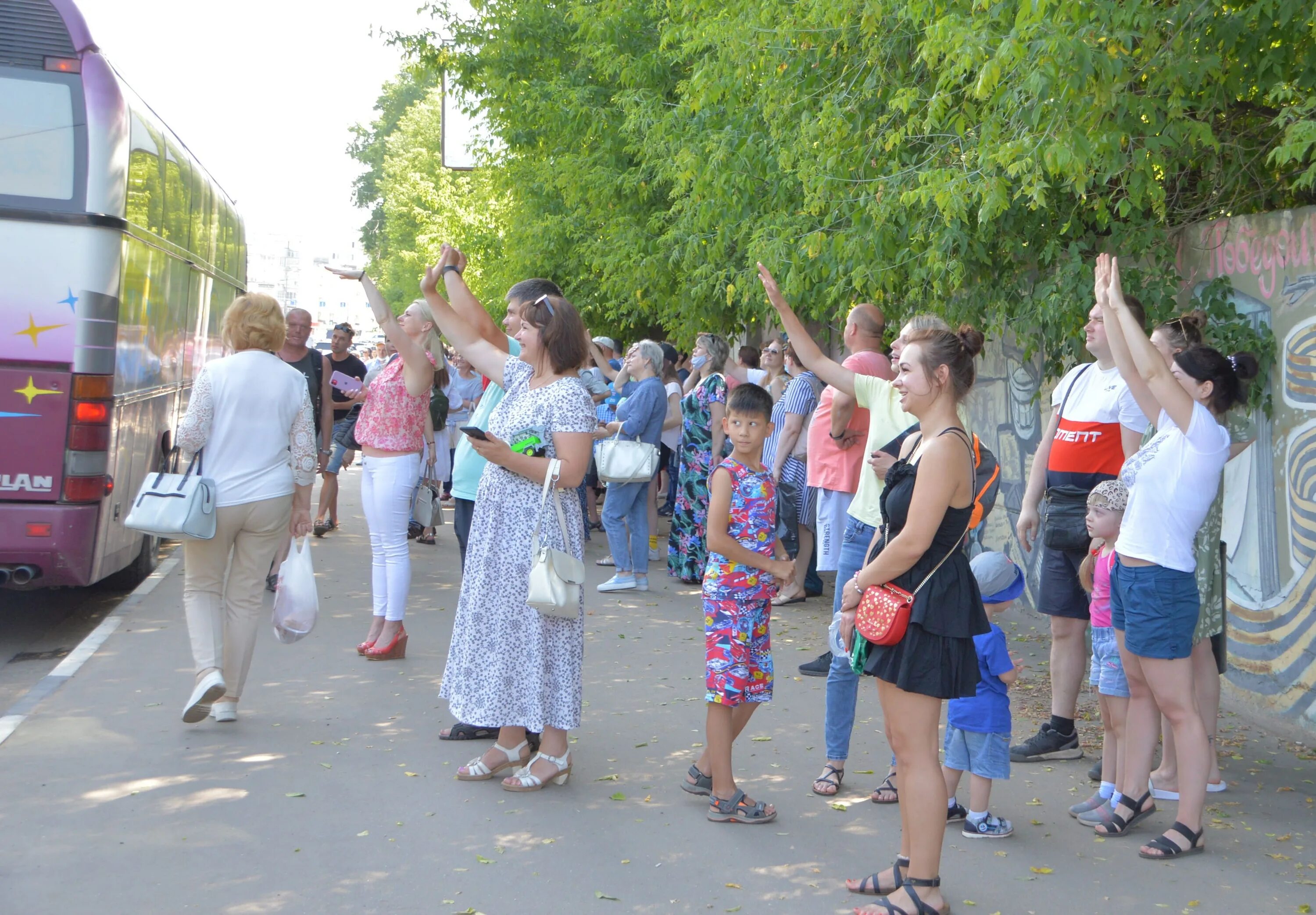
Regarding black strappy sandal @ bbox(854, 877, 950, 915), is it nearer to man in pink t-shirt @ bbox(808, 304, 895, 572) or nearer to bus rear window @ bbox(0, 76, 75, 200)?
man in pink t-shirt @ bbox(808, 304, 895, 572)

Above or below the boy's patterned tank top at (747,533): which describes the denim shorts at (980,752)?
below

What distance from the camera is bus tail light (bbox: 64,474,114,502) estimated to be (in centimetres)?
725

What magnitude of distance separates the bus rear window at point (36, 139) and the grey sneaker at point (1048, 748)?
6.01 metres

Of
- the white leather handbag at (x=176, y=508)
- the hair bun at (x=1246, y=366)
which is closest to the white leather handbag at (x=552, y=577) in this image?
the white leather handbag at (x=176, y=508)

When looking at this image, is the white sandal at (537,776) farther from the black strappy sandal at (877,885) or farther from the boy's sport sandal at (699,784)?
the black strappy sandal at (877,885)

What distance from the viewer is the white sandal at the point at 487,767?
5.25 meters

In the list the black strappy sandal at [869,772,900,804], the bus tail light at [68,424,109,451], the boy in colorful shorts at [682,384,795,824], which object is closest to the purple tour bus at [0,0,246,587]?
the bus tail light at [68,424,109,451]

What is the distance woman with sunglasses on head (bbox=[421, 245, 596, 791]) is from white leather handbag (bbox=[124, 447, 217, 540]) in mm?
1315

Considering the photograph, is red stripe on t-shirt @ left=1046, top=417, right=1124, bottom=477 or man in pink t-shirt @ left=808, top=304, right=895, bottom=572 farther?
man in pink t-shirt @ left=808, top=304, right=895, bottom=572

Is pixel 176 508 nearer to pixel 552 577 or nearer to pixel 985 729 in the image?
pixel 552 577

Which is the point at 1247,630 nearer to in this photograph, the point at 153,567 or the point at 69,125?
the point at 69,125

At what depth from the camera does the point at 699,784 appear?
16.9ft

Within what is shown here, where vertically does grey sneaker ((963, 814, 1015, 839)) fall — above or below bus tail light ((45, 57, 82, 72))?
below

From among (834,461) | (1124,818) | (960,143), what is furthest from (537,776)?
(960,143)
